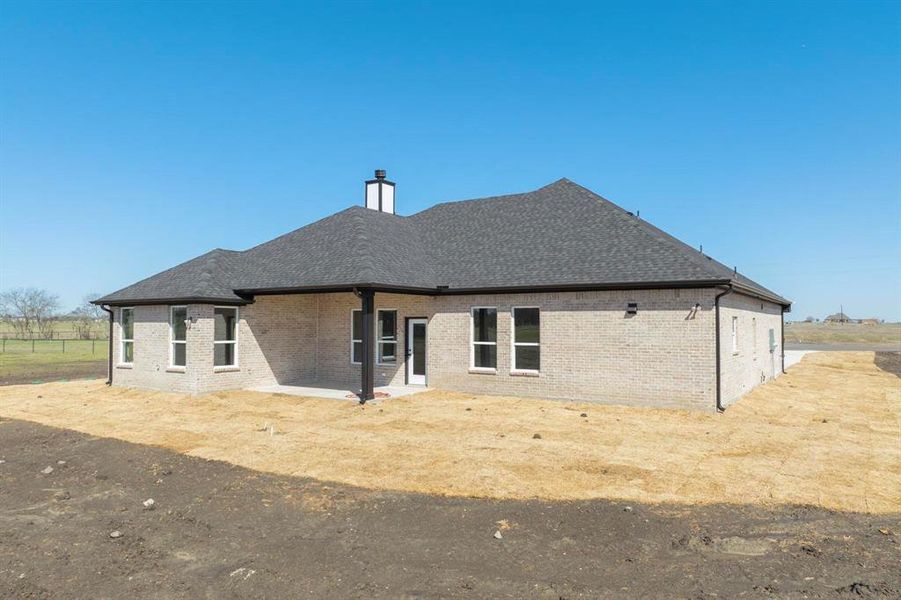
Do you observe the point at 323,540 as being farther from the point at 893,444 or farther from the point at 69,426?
the point at 893,444

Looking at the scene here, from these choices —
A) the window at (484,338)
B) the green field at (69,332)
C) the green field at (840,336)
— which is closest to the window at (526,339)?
the window at (484,338)

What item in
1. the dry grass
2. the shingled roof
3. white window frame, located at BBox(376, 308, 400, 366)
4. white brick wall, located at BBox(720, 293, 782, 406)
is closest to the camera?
the dry grass

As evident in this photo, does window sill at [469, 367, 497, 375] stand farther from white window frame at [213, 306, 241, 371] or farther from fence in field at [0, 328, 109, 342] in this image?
fence in field at [0, 328, 109, 342]

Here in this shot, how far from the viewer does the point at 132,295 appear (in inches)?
752

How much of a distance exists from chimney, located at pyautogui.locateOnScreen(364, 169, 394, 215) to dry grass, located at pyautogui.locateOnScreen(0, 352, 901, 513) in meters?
9.46

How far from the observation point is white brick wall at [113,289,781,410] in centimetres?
1455

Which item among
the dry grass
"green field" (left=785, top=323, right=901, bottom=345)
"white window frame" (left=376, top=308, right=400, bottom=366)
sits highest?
"white window frame" (left=376, top=308, right=400, bottom=366)

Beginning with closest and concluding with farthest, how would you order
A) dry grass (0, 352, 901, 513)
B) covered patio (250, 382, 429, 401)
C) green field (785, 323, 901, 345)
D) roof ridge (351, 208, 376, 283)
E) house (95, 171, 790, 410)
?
dry grass (0, 352, 901, 513)
house (95, 171, 790, 410)
roof ridge (351, 208, 376, 283)
covered patio (250, 382, 429, 401)
green field (785, 323, 901, 345)

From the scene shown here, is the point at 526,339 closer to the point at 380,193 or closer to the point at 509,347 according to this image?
the point at 509,347

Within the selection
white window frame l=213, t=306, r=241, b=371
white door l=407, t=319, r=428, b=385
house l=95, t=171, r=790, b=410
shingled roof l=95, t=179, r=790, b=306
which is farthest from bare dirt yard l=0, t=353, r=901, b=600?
white door l=407, t=319, r=428, b=385

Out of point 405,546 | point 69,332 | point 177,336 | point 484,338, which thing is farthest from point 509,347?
point 69,332

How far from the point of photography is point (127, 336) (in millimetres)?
19438

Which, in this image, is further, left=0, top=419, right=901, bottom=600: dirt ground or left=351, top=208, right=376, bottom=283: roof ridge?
left=351, top=208, right=376, bottom=283: roof ridge

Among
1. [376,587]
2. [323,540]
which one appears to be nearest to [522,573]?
[376,587]
